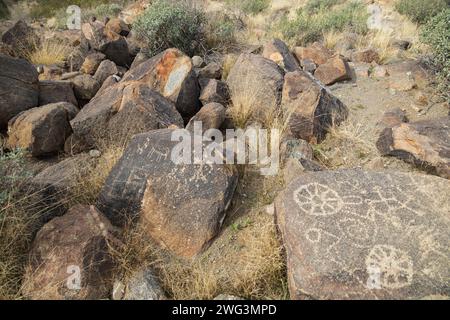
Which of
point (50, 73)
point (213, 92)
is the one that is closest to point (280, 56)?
point (213, 92)

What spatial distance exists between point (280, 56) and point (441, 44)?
84.0 inches

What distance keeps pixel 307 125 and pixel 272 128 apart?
41cm

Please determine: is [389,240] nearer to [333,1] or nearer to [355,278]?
[355,278]

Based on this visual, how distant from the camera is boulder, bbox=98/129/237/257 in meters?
2.82

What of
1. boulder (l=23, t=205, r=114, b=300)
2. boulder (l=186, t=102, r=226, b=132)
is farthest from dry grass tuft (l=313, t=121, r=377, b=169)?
boulder (l=23, t=205, r=114, b=300)

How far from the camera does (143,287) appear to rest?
2410mm

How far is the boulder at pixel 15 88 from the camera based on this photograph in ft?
13.7

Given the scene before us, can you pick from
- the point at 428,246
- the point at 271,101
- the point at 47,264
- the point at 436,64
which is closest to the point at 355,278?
the point at 428,246

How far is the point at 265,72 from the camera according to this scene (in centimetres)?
452

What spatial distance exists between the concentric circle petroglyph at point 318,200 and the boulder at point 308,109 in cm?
145

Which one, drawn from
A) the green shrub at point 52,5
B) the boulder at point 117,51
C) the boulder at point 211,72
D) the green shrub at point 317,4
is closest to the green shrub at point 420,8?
the green shrub at point 317,4

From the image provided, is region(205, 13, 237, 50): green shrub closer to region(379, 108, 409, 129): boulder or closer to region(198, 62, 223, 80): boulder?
region(198, 62, 223, 80): boulder

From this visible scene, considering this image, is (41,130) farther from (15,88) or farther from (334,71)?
(334,71)

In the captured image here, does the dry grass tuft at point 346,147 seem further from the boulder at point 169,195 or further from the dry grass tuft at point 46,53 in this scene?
the dry grass tuft at point 46,53
